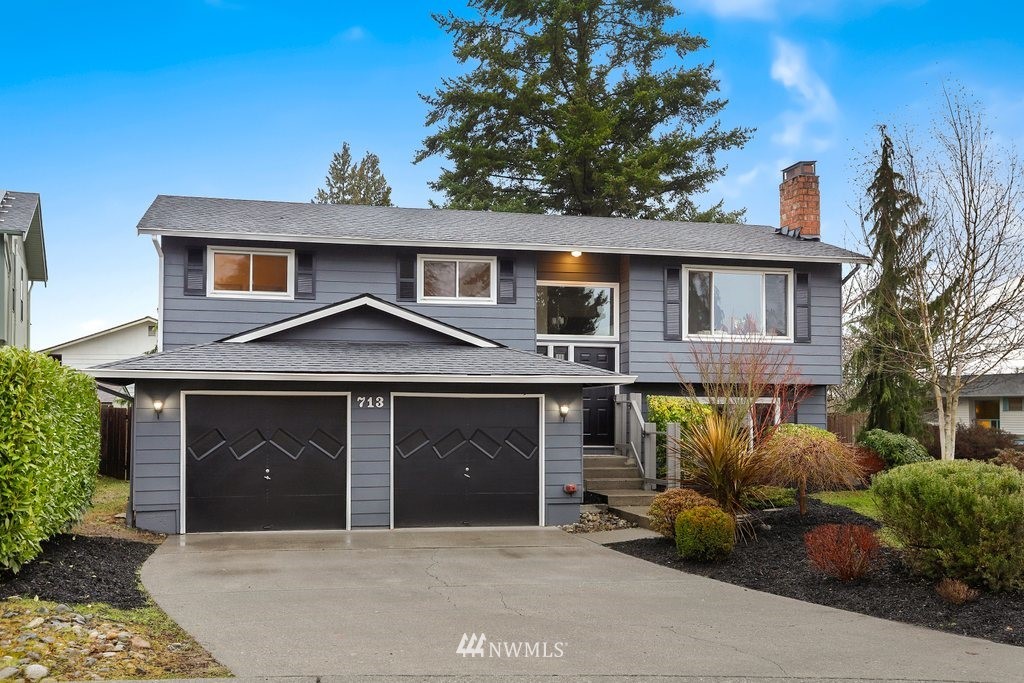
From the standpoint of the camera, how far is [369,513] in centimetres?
1396

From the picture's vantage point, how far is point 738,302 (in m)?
18.6

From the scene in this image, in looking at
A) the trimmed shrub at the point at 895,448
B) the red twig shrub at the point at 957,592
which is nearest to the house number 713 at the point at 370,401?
the red twig shrub at the point at 957,592

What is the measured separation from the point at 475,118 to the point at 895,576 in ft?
84.7

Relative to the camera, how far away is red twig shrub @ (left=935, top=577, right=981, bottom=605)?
7.97 meters

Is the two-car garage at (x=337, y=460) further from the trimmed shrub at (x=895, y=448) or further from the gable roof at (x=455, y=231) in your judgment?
the trimmed shrub at (x=895, y=448)

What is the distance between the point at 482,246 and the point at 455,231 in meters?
1.17

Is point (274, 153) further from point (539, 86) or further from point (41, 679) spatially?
point (41, 679)

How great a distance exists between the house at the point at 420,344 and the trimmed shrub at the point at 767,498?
109 inches

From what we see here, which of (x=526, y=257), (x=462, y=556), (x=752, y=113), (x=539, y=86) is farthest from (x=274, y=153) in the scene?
(x=752, y=113)

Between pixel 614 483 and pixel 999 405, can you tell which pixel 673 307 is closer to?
pixel 614 483

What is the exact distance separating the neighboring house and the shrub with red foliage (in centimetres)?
3380

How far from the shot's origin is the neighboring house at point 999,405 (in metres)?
40.9

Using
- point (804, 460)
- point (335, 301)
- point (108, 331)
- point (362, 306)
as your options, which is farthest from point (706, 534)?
point (108, 331)

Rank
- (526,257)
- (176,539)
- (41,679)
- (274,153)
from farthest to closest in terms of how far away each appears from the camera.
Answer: (274,153), (526,257), (176,539), (41,679)
